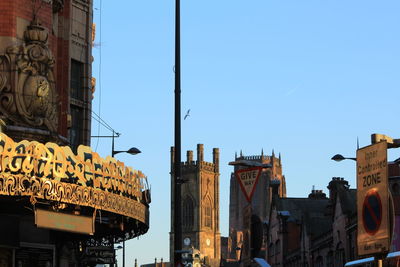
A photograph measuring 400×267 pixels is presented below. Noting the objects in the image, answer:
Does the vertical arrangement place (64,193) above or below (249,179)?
below

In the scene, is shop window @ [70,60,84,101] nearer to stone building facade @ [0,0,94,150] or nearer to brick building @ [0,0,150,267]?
brick building @ [0,0,150,267]

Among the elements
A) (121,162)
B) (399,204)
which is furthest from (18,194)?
(399,204)

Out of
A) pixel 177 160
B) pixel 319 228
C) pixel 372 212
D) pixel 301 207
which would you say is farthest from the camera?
pixel 301 207

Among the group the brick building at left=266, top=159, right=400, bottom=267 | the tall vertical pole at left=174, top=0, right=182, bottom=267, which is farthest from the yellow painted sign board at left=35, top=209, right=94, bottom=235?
the brick building at left=266, top=159, right=400, bottom=267

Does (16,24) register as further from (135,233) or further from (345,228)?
(345,228)

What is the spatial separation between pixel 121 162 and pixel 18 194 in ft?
19.8

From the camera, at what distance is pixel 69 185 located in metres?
29.5

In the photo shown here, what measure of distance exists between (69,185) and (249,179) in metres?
5.84

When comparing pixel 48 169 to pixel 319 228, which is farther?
pixel 319 228

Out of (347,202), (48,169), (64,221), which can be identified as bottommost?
(64,221)

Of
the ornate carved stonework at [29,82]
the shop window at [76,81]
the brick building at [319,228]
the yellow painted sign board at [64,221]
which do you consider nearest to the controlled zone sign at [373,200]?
the yellow painted sign board at [64,221]

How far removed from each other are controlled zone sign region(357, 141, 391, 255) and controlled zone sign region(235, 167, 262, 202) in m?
11.5

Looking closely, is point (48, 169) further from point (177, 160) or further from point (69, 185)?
point (177, 160)

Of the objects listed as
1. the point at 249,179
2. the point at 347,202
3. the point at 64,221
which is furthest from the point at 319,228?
the point at 64,221
